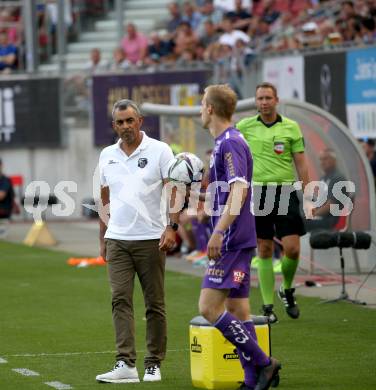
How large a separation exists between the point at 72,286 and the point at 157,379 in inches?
285

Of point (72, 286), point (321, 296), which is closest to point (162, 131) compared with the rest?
point (72, 286)

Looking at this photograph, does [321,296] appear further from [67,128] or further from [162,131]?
[67,128]

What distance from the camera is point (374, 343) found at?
10.9 m

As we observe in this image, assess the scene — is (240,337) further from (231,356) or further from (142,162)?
(142,162)

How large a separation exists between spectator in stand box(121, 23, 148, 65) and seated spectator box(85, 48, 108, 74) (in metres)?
0.61

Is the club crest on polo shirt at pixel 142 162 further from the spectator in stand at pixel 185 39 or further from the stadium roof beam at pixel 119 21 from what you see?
the stadium roof beam at pixel 119 21

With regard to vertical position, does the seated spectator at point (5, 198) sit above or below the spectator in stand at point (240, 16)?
below

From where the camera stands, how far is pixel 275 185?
1256 cm

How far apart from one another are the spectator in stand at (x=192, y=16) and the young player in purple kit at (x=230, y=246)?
21287 mm

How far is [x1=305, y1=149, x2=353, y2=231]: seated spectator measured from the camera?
56.3 feet

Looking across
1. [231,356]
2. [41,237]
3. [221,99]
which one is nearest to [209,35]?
[41,237]

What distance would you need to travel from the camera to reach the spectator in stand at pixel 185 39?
92.7ft

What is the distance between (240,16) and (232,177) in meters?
19.5

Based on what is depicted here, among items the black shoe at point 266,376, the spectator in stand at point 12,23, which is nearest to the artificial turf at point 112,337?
the black shoe at point 266,376
